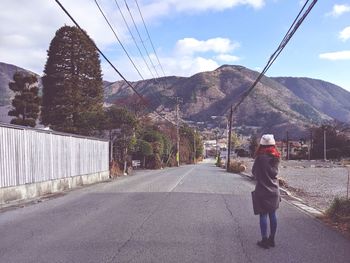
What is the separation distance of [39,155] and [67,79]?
75.3 ft

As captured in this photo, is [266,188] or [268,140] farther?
[268,140]

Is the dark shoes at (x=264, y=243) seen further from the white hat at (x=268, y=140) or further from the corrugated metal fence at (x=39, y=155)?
the corrugated metal fence at (x=39, y=155)

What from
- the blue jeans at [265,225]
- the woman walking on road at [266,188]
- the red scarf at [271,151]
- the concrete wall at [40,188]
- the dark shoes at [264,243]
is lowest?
the concrete wall at [40,188]

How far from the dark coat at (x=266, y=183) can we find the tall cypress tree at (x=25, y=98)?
32.2 meters

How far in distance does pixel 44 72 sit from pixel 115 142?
29.8 feet

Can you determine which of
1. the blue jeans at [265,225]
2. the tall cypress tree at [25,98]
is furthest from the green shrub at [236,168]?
the blue jeans at [265,225]

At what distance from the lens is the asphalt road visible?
709 centimetres

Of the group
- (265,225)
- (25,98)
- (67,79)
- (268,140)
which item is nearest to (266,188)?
(265,225)

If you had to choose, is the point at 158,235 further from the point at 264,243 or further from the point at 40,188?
the point at 40,188

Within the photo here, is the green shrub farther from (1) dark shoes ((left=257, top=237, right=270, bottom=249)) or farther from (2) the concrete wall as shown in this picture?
(1) dark shoes ((left=257, top=237, right=270, bottom=249))

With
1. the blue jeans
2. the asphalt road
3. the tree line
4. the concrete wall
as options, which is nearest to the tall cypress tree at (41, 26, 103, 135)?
the tree line

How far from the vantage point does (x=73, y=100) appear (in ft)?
130

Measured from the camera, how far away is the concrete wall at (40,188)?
48.0 feet

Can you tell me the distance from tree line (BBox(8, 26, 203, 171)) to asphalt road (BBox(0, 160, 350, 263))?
22736 millimetres
